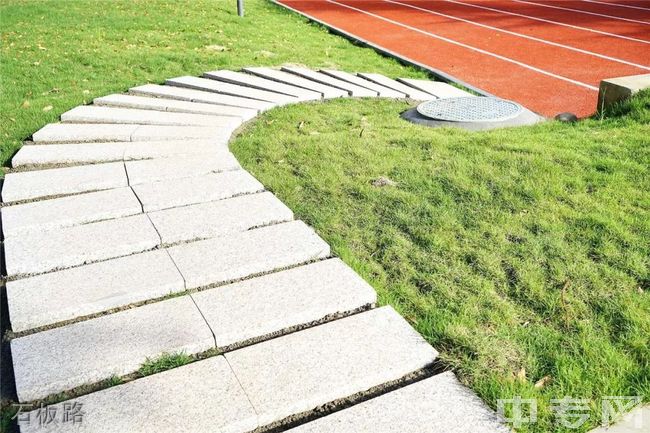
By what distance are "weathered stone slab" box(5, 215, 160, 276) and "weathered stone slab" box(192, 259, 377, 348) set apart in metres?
0.65

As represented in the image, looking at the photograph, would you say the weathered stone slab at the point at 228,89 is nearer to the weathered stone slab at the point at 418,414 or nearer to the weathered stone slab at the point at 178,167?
the weathered stone slab at the point at 178,167

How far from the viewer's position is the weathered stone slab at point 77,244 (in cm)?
295

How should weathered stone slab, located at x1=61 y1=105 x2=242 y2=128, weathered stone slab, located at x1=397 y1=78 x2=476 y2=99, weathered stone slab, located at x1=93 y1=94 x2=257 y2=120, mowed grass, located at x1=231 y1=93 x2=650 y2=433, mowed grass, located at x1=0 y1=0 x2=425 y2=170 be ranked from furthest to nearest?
weathered stone slab, located at x1=397 y1=78 x2=476 y2=99, mowed grass, located at x1=0 y1=0 x2=425 y2=170, weathered stone slab, located at x1=93 y1=94 x2=257 y2=120, weathered stone slab, located at x1=61 y1=105 x2=242 y2=128, mowed grass, located at x1=231 y1=93 x2=650 y2=433

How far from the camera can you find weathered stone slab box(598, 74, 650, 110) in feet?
17.7

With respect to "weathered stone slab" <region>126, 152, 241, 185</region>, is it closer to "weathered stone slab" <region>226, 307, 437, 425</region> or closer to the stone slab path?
the stone slab path

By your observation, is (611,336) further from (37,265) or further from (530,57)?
(530,57)

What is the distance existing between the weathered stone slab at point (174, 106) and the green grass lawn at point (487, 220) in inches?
8.9

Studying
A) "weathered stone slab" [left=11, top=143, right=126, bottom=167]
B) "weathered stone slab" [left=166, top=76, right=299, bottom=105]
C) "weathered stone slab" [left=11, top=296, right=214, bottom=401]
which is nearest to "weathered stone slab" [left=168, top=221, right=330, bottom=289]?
"weathered stone slab" [left=11, top=296, right=214, bottom=401]

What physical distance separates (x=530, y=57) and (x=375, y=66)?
9.65 feet

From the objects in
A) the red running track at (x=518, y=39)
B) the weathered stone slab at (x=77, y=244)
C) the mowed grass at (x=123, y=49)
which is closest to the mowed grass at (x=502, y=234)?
the weathered stone slab at (x=77, y=244)

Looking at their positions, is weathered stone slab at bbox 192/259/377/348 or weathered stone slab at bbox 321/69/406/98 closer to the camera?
weathered stone slab at bbox 192/259/377/348

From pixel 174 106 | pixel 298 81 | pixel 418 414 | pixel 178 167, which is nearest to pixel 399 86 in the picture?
pixel 298 81

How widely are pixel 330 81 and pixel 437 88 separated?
4.56 feet

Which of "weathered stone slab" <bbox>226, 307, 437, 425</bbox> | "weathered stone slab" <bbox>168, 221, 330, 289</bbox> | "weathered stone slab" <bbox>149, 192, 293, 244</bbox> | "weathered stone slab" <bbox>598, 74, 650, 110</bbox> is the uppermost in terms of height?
"weathered stone slab" <bbox>598, 74, 650, 110</bbox>
